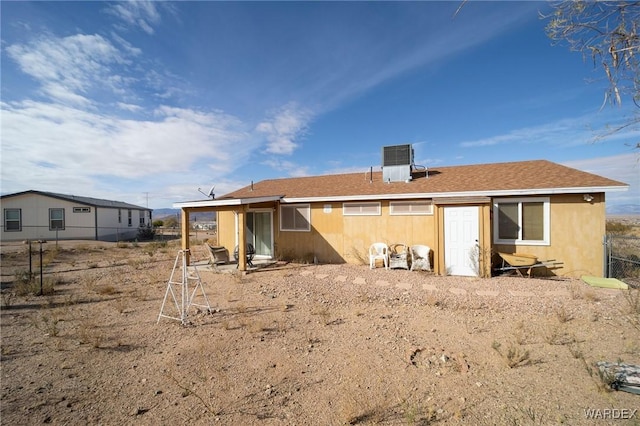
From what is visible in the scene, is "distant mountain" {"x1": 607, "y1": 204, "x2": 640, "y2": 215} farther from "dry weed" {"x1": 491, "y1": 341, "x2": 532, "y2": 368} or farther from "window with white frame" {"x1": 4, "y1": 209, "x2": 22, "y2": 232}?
"window with white frame" {"x1": 4, "y1": 209, "x2": 22, "y2": 232}

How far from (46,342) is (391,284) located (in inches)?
304

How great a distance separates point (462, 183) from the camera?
10453 millimetres

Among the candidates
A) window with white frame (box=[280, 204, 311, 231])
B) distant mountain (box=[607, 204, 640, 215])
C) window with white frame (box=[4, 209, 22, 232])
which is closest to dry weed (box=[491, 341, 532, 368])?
distant mountain (box=[607, 204, 640, 215])

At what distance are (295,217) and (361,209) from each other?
3.14 meters

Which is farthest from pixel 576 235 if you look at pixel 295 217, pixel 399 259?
pixel 295 217

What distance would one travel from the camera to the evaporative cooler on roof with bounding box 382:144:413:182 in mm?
12281

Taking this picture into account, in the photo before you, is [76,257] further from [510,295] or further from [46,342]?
[510,295]

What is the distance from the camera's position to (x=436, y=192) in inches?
396

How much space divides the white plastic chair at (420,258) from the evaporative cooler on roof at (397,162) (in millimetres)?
3431

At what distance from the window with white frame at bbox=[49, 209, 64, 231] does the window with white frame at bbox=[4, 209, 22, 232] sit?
188cm

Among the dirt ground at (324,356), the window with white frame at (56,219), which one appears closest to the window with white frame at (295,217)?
the dirt ground at (324,356)

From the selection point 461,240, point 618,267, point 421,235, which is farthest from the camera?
point 421,235

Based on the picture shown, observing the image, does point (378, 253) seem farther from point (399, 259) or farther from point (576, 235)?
point (576, 235)

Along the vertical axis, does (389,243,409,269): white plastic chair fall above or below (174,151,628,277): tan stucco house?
below
